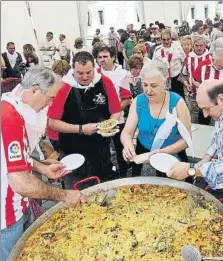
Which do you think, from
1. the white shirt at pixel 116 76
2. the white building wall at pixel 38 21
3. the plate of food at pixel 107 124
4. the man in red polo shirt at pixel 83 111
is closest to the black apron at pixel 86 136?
the man in red polo shirt at pixel 83 111

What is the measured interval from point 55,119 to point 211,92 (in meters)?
1.08

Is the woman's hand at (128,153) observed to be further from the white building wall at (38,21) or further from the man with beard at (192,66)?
the white building wall at (38,21)

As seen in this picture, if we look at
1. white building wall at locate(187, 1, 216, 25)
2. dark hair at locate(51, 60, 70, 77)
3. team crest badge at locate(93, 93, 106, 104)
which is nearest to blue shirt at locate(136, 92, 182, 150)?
team crest badge at locate(93, 93, 106, 104)

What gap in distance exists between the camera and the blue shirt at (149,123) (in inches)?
87.0

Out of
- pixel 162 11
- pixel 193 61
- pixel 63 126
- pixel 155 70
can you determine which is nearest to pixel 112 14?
pixel 162 11

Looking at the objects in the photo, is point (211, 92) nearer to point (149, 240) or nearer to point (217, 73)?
point (149, 240)

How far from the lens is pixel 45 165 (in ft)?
6.40

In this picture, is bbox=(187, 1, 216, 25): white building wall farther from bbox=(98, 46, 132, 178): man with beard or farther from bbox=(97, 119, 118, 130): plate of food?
bbox=(97, 119, 118, 130): plate of food

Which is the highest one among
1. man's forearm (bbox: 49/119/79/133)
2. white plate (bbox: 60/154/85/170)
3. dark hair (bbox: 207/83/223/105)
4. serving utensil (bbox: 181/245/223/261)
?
dark hair (bbox: 207/83/223/105)

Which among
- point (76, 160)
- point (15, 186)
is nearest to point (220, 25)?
point (76, 160)

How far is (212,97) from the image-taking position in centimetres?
178

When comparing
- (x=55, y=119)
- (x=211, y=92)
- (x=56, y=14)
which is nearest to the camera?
(x=211, y=92)

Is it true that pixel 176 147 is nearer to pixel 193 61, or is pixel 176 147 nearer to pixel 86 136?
pixel 86 136

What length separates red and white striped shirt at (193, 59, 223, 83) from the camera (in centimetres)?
334
